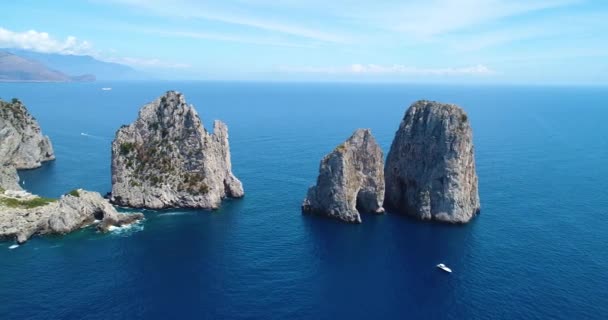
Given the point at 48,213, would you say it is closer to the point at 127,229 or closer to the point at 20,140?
the point at 127,229

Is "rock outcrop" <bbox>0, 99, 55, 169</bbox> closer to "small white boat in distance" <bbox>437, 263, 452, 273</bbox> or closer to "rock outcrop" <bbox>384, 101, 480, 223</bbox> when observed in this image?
"rock outcrop" <bbox>384, 101, 480, 223</bbox>

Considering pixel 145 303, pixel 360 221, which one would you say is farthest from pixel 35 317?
pixel 360 221

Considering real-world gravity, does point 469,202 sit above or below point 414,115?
below

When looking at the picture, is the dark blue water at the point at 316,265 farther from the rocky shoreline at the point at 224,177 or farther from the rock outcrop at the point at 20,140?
the rock outcrop at the point at 20,140

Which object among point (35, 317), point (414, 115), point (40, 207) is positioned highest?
point (414, 115)

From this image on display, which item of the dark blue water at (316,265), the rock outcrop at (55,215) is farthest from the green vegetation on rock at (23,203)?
the dark blue water at (316,265)

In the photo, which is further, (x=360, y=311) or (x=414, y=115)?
(x=414, y=115)

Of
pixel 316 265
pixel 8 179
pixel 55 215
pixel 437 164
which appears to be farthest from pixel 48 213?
pixel 437 164

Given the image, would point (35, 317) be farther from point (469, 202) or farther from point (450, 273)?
point (469, 202)
